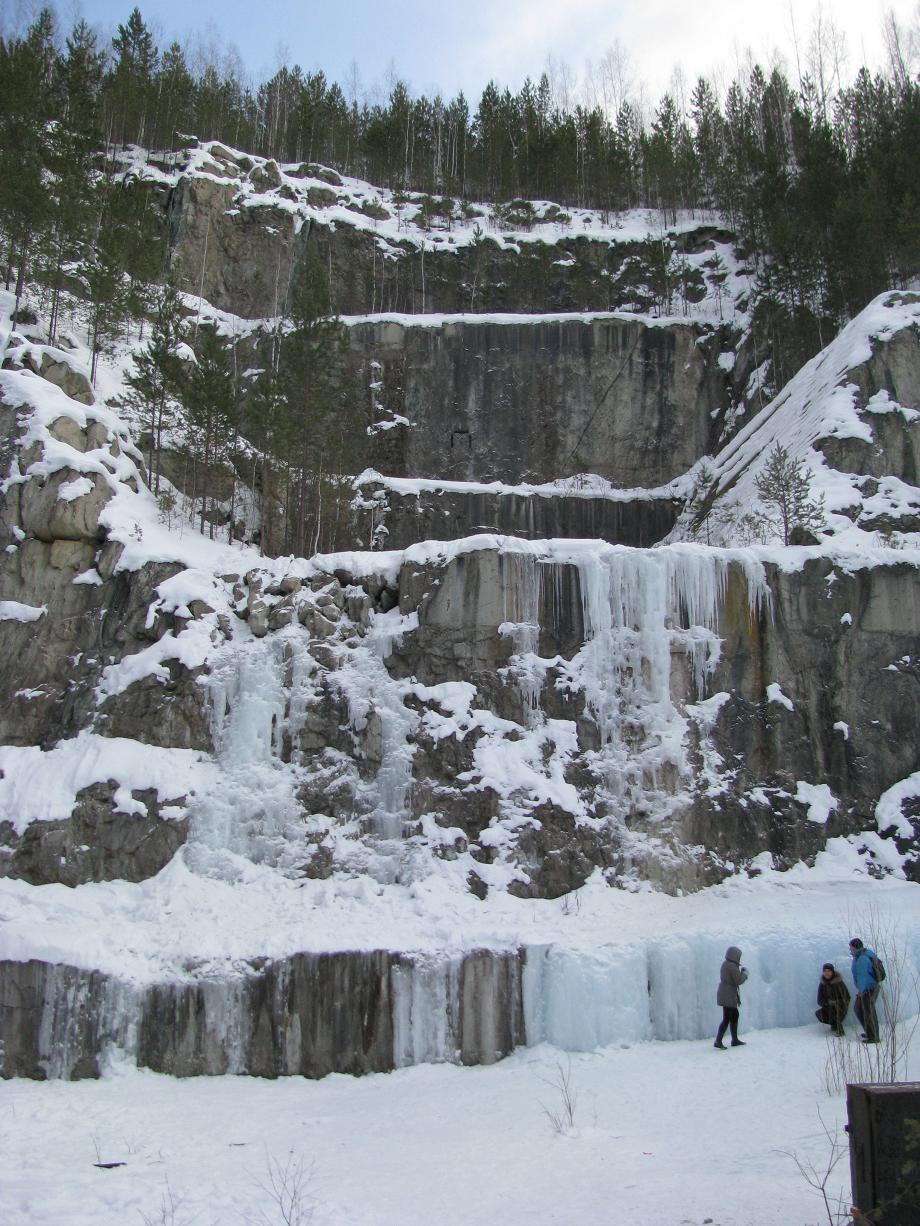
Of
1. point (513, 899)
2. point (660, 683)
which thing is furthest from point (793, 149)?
point (513, 899)

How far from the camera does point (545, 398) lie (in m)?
31.4

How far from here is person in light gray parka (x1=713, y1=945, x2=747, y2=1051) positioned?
11562 millimetres

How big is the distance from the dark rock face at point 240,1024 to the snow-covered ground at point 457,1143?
321 mm

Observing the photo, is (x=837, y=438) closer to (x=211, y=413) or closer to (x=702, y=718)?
(x=702, y=718)

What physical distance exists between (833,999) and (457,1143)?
5297mm

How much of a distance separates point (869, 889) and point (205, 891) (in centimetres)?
1059

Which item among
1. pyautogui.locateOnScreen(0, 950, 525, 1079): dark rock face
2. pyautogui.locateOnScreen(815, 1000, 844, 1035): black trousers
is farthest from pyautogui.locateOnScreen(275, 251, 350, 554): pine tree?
pyautogui.locateOnScreen(815, 1000, 844, 1035): black trousers

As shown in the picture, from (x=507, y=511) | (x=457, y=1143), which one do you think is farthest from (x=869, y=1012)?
(x=507, y=511)

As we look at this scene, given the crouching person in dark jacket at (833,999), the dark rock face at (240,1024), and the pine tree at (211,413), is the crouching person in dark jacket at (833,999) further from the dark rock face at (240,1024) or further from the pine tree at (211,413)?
the pine tree at (211,413)

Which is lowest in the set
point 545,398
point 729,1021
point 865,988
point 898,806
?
point 729,1021

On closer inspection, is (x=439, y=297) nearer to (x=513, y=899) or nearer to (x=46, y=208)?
(x=46, y=208)

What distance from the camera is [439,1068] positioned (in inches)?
493

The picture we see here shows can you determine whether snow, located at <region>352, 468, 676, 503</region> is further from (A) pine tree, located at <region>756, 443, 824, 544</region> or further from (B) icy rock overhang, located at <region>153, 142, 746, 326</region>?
(A) pine tree, located at <region>756, 443, 824, 544</region>

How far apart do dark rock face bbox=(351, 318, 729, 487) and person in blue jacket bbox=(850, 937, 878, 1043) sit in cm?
2178
